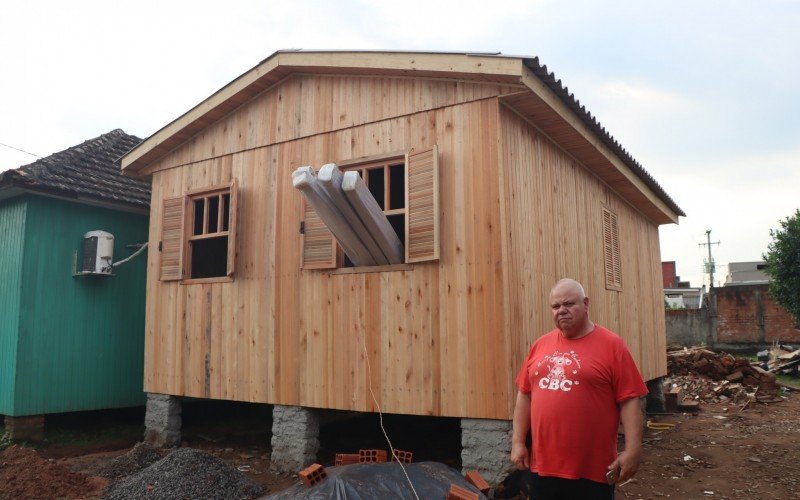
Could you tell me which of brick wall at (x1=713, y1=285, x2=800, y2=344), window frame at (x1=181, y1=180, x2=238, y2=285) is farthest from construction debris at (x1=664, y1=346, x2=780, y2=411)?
brick wall at (x1=713, y1=285, x2=800, y2=344)

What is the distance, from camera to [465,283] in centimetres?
635

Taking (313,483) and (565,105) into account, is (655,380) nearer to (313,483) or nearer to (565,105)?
(565,105)

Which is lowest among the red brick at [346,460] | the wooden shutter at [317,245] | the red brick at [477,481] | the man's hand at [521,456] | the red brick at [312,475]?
the red brick at [477,481]

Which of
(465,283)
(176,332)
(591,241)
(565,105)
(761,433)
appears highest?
(565,105)

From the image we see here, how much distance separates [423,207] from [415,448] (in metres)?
3.74

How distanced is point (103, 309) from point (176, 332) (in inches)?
86.6

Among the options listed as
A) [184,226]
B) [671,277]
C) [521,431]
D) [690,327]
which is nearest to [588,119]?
[521,431]

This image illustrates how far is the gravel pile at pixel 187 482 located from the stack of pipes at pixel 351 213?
2739 mm

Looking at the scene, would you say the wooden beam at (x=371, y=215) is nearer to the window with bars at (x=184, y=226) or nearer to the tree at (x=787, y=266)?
the window with bars at (x=184, y=226)

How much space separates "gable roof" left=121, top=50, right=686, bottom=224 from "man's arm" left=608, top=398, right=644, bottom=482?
144 inches

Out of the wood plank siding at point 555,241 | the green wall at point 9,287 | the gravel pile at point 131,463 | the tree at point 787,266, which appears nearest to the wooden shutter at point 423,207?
the wood plank siding at point 555,241

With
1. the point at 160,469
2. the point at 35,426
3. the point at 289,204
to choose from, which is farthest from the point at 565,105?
the point at 35,426

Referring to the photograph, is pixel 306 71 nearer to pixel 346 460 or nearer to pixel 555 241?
pixel 555 241

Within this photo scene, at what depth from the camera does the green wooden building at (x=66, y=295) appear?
9102 millimetres
